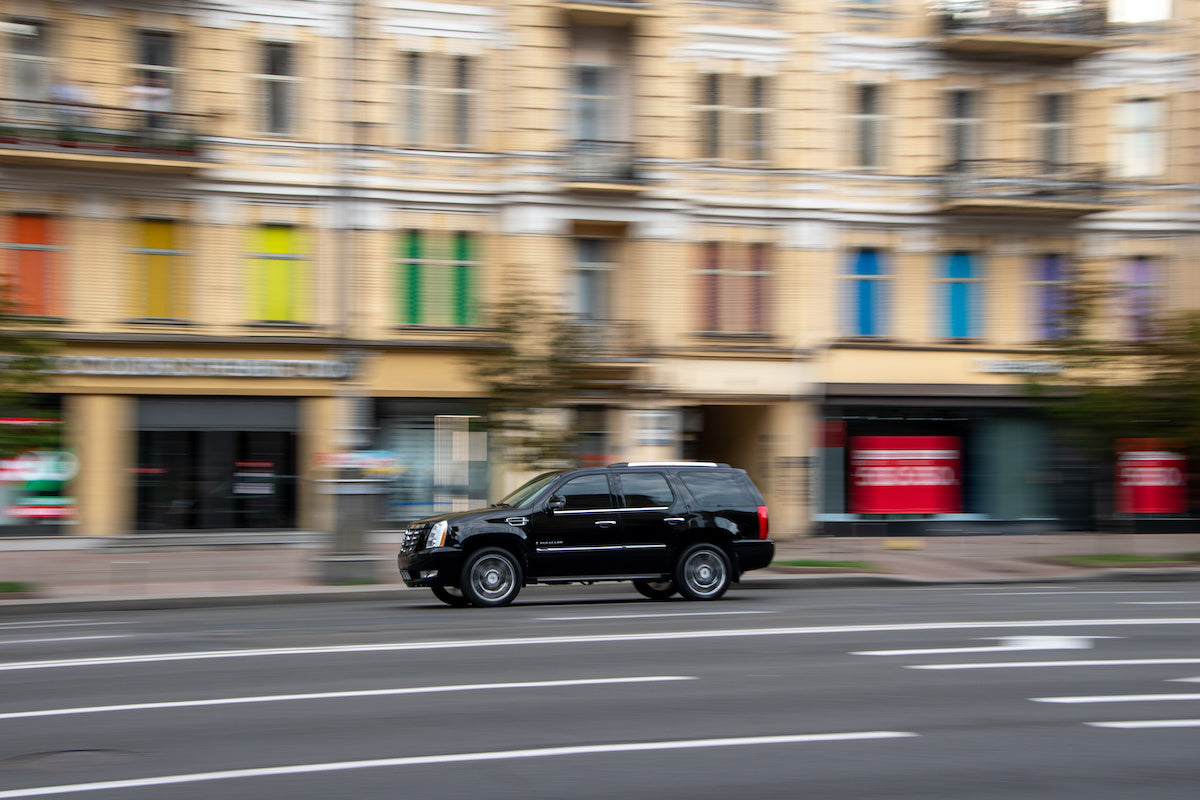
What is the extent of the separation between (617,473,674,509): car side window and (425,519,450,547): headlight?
2144 mm

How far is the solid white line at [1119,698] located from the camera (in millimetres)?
8328

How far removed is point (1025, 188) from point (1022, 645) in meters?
18.6

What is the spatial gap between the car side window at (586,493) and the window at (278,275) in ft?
38.7

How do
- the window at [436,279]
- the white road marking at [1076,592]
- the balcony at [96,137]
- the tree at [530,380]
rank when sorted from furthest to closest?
1. the window at [436,279]
2. the balcony at [96,137]
3. the tree at [530,380]
4. the white road marking at [1076,592]

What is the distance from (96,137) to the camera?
24.1 m

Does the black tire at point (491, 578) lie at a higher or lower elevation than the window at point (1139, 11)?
lower

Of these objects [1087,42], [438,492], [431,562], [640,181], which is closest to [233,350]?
[438,492]

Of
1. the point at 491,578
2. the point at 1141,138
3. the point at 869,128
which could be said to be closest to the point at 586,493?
the point at 491,578

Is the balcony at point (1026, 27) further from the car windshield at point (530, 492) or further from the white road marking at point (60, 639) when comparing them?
the white road marking at point (60, 639)

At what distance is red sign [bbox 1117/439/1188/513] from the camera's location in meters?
28.2

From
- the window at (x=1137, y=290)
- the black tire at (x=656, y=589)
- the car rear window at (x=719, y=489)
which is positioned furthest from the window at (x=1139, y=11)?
the black tire at (x=656, y=589)

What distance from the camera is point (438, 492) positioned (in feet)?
85.3

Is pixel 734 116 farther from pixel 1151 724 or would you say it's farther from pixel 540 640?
pixel 1151 724

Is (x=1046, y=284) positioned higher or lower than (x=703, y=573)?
higher
